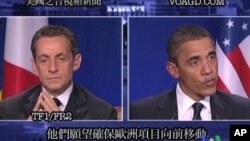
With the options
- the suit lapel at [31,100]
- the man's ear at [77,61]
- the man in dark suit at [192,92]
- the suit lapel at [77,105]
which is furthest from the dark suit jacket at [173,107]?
the suit lapel at [31,100]

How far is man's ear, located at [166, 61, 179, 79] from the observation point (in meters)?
3.68

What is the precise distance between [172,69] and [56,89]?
0.65 m

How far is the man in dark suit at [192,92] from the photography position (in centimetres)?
366

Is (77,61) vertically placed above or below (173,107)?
above

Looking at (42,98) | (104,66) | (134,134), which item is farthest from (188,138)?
(42,98)

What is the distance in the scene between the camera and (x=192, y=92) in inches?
146

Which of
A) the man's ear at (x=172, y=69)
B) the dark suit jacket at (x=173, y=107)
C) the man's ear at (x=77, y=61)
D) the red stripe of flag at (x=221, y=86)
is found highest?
the man's ear at (x=77, y=61)

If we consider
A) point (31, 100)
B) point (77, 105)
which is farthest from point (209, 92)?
point (31, 100)

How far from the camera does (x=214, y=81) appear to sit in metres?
3.67

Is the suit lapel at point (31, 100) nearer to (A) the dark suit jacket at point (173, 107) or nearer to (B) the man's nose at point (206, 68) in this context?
(A) the dark suit jacket at point (173, 107)

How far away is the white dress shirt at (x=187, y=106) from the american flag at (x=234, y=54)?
0.47ft

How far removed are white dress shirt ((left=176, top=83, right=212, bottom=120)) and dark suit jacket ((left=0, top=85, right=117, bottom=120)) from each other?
1.25 feet

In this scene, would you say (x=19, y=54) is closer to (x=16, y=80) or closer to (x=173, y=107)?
(x=16, y=80)

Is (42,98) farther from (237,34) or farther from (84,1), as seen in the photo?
A: (237,34)
